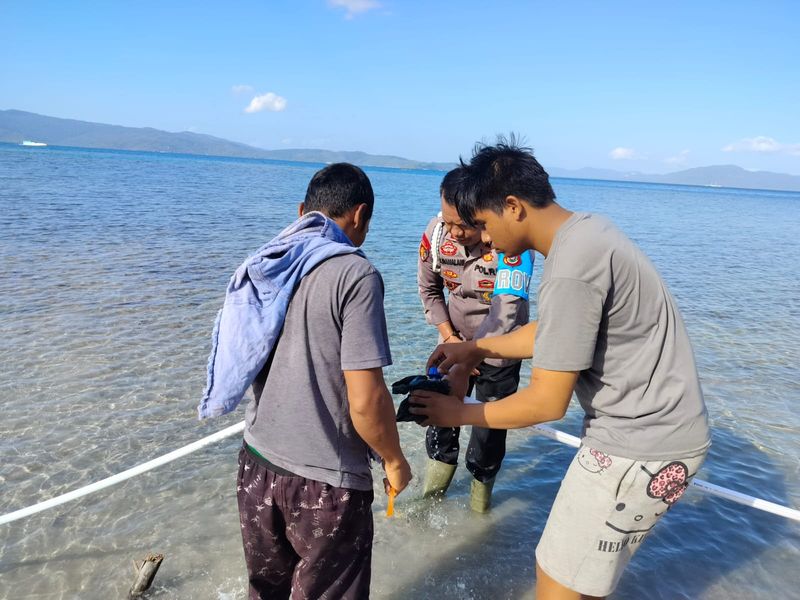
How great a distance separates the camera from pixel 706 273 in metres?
16.4

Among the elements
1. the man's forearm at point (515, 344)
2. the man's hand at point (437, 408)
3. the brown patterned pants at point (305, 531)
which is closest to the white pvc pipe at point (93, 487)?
the brown patterned pants at point (305, 531)

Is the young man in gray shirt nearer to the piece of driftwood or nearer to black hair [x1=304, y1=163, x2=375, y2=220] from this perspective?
black hair [x1=304, y1=163, x2=375, y2=220]

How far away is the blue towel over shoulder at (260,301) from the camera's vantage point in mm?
2018

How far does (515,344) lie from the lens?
2881 millimetres

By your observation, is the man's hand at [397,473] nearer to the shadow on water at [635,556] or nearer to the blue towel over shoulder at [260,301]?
the blue towel over shoulder at [260,301]

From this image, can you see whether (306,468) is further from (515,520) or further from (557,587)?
(515,520)

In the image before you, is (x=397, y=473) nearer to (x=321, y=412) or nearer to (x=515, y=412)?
(x=321, y=412)

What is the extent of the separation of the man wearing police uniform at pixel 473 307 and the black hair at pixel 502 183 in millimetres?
1232

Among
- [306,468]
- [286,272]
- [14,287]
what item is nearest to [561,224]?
[286,272]

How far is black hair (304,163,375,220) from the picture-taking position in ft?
7.38

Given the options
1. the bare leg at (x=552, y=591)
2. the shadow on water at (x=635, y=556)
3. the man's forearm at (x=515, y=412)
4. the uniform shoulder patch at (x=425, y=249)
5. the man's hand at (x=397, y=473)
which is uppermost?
the uniform shoulder patch at (x=425, y=249)

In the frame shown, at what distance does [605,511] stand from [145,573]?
2763mm

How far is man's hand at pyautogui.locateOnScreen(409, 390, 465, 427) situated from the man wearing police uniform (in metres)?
1.42

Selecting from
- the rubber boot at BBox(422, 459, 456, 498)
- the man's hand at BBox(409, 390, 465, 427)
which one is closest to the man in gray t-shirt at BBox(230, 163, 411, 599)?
the man's hand at BBox(409, 390, 465, 427)
